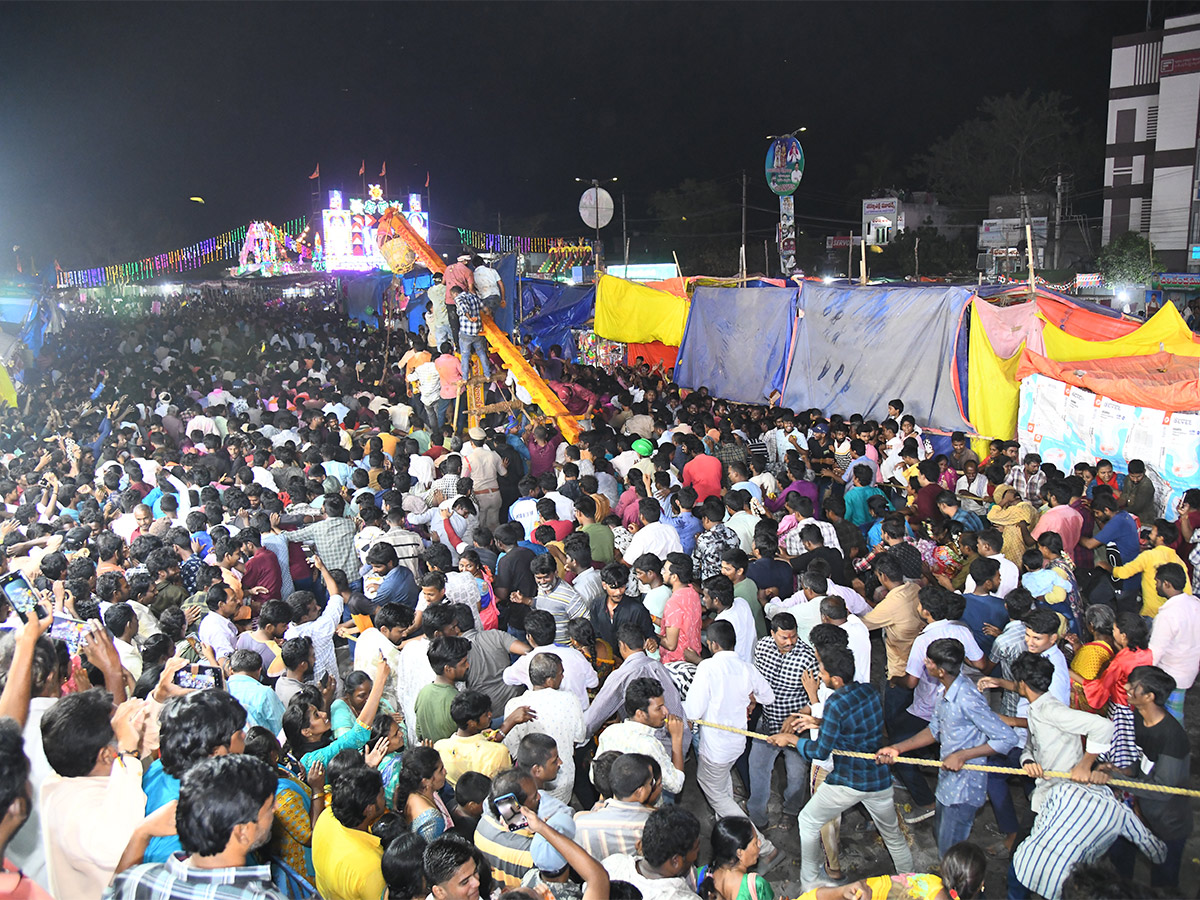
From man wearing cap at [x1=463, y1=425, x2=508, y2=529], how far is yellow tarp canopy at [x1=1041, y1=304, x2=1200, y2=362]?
585 centimetres

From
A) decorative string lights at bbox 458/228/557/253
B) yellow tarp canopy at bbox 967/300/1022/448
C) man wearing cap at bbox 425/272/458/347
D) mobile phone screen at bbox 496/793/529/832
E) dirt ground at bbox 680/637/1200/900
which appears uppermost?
decorative string lights at bbox 458/228/557/253

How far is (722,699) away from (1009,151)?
193 feet

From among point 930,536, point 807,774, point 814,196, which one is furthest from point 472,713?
point 814,196

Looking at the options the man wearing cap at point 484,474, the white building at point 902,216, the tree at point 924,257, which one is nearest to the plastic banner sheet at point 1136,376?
the man wearing cap at point 484,474

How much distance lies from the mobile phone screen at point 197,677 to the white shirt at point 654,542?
2828mm

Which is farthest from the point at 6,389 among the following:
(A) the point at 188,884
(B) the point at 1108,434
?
(B) the point at 1108,434

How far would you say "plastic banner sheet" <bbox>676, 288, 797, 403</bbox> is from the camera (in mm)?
12883

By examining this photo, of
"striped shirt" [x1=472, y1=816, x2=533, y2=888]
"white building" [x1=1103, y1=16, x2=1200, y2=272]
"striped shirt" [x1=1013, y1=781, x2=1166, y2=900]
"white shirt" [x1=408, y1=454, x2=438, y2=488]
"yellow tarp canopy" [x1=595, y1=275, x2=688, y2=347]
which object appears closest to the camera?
"striped shirt" [x1=472, y1=816, x2=533, y2=888]

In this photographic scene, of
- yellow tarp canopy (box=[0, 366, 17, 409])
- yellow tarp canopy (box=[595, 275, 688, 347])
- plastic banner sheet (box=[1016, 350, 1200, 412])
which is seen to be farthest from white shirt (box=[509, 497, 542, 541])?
yellow tarp canopy (box=[595, 275, 688, 347])

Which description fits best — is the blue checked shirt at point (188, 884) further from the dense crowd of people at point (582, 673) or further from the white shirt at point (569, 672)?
the white shirt at point (569, 672)

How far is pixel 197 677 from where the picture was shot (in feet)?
14.3

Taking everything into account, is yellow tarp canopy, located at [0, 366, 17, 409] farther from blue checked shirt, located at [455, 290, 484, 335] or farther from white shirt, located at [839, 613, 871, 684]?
white shirt, located at [839, 613, 871, 684]

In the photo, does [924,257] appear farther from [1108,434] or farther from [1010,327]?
[1108,434]

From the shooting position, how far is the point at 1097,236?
44.7 meters
